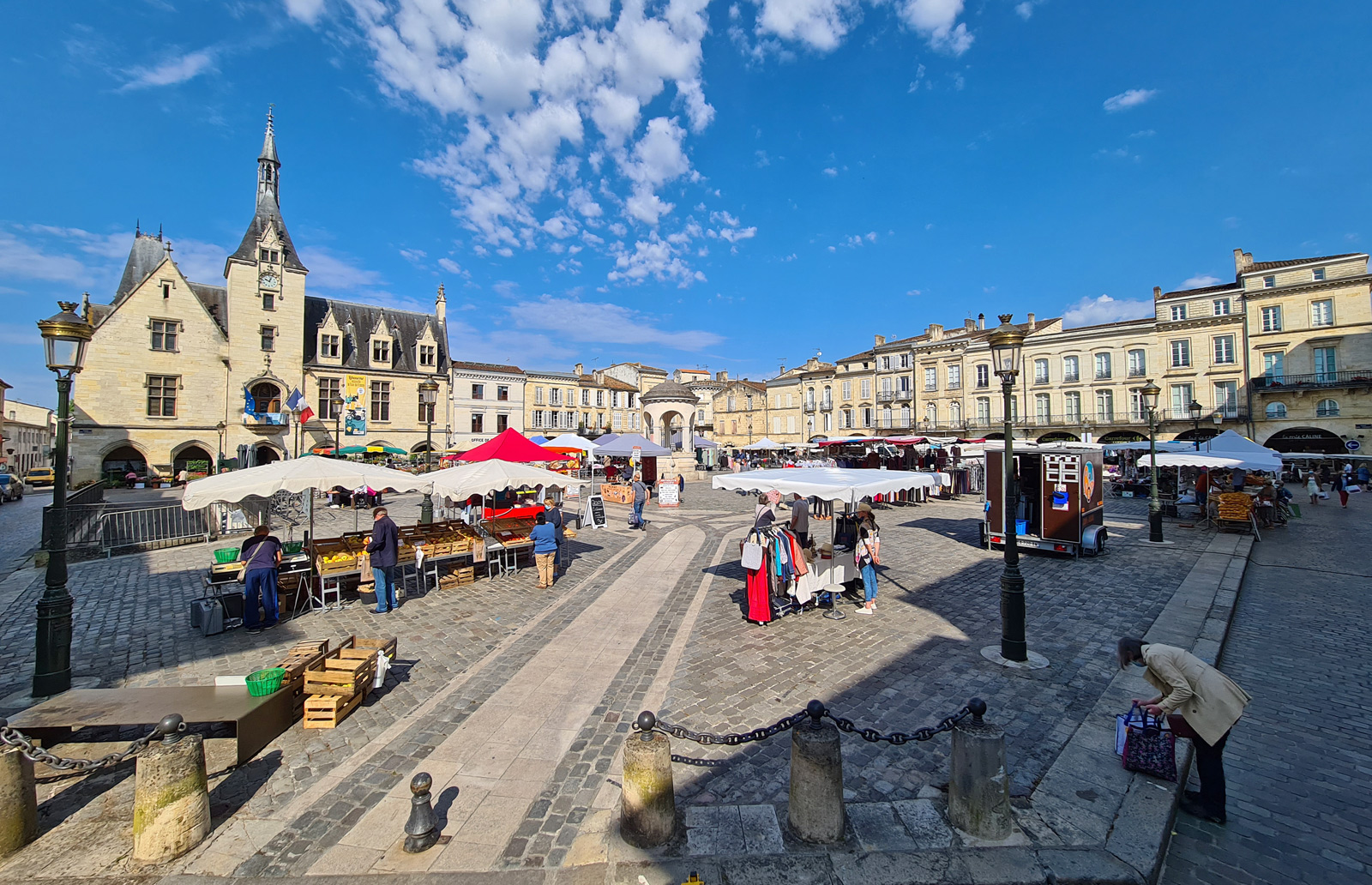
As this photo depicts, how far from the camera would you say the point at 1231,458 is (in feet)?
54.2

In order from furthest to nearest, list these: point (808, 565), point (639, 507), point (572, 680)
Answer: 1. point (639, 507)
2. point (808, 565)
3. point (572, 680)

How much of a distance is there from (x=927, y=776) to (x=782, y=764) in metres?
1.20

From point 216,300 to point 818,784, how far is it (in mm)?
48172

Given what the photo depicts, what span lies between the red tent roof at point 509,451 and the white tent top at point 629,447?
757 centimetres

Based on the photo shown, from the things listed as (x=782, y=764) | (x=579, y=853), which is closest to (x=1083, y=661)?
(x=782, y=764)

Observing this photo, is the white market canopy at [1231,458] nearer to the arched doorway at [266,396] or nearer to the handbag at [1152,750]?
the handbag at [1152,750]

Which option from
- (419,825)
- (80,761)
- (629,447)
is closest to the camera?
(419,825)

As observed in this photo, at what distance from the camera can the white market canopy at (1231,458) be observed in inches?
632

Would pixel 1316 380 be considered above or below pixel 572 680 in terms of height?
above

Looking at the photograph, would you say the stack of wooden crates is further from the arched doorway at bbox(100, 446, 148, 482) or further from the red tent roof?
the arched doorway at bbox(100, 446, 148, 482)

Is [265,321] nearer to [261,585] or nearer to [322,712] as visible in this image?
[261,585]

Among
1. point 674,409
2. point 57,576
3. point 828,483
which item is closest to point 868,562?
point 828,483

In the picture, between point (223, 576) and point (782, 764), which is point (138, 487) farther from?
point (782, 764)

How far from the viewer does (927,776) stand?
4449 mm
